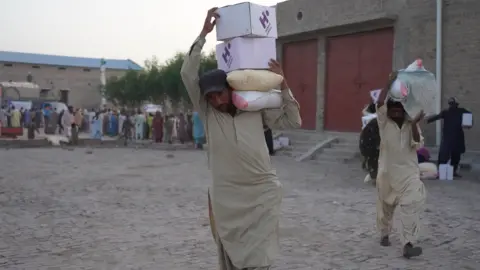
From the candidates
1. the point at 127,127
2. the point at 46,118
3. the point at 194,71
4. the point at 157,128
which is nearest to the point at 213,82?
the point at 194,71

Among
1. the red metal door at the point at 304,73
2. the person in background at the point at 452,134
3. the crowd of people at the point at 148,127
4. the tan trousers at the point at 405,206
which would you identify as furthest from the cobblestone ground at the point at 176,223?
the crowd of people at the point at 148,127

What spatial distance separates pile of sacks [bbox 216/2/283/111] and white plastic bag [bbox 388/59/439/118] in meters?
2.30

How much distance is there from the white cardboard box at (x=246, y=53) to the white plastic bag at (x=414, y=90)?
2.35 m

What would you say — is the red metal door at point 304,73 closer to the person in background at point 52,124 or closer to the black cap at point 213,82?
the person in background at point 52,124

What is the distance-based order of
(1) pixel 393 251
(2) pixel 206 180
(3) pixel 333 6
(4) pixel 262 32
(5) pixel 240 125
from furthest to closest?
(3) pixel 333 6
(2) pixel 206 180
(1) pixel 393 251
(4) pixel 262 32
(5) pixel 240 125

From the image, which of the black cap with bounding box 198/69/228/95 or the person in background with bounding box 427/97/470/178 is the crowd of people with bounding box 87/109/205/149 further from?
the black cap with bounding box 198/69/228/95

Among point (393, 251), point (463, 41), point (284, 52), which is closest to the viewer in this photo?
point (393, 251)

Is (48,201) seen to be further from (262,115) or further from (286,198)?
(262,115)

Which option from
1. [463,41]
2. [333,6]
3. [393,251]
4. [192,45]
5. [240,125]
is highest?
[333,6]

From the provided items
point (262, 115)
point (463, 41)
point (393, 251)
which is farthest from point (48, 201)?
point (463, 41)

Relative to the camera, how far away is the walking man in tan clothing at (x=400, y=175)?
5.60 metres

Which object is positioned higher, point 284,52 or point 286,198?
point 284,52

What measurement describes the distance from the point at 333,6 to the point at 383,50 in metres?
2.43

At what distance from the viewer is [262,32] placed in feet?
12.7
